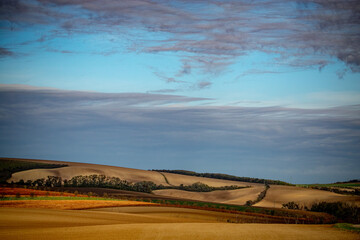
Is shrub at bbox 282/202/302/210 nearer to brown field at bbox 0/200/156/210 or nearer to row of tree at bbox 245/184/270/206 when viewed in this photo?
row of tree at bbox 245/184/270/206

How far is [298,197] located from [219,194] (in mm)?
11528

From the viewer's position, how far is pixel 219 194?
5884 cm

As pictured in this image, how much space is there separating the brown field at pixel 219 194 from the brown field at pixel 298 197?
2281 mm

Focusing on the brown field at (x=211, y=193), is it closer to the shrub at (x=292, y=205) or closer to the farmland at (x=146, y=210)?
the farmland at (x=146, y=210)

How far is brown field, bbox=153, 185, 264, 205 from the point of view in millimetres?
55397

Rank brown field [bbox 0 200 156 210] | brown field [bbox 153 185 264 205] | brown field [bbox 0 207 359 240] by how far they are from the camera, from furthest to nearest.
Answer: brown field [bbox 153 185 264 205] → brown field [bbox 0 200 156 210] → brown field [bbox 0 207 359 240]

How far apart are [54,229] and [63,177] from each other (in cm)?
3661

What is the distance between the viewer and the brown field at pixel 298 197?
151 ft

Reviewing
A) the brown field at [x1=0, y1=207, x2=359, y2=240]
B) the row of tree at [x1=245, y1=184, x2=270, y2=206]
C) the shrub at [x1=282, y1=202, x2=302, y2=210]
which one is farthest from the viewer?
the row of tree at [x1=245, y1=184, x2=270, y2=206]

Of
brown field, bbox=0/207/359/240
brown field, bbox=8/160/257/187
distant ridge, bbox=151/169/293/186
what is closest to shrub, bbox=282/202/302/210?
brown field, bbox=8/160/257/187

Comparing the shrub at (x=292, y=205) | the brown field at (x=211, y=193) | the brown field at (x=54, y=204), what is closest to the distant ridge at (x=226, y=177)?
the brown field at (x=211, y=193)

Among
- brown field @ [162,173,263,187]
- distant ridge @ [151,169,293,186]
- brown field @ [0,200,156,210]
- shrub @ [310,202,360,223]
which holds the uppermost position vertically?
distant ridge @ [151,169,293,186]

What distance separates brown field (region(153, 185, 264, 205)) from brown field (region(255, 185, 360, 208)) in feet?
7.48

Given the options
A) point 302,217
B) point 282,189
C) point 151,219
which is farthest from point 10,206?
point 282,189
